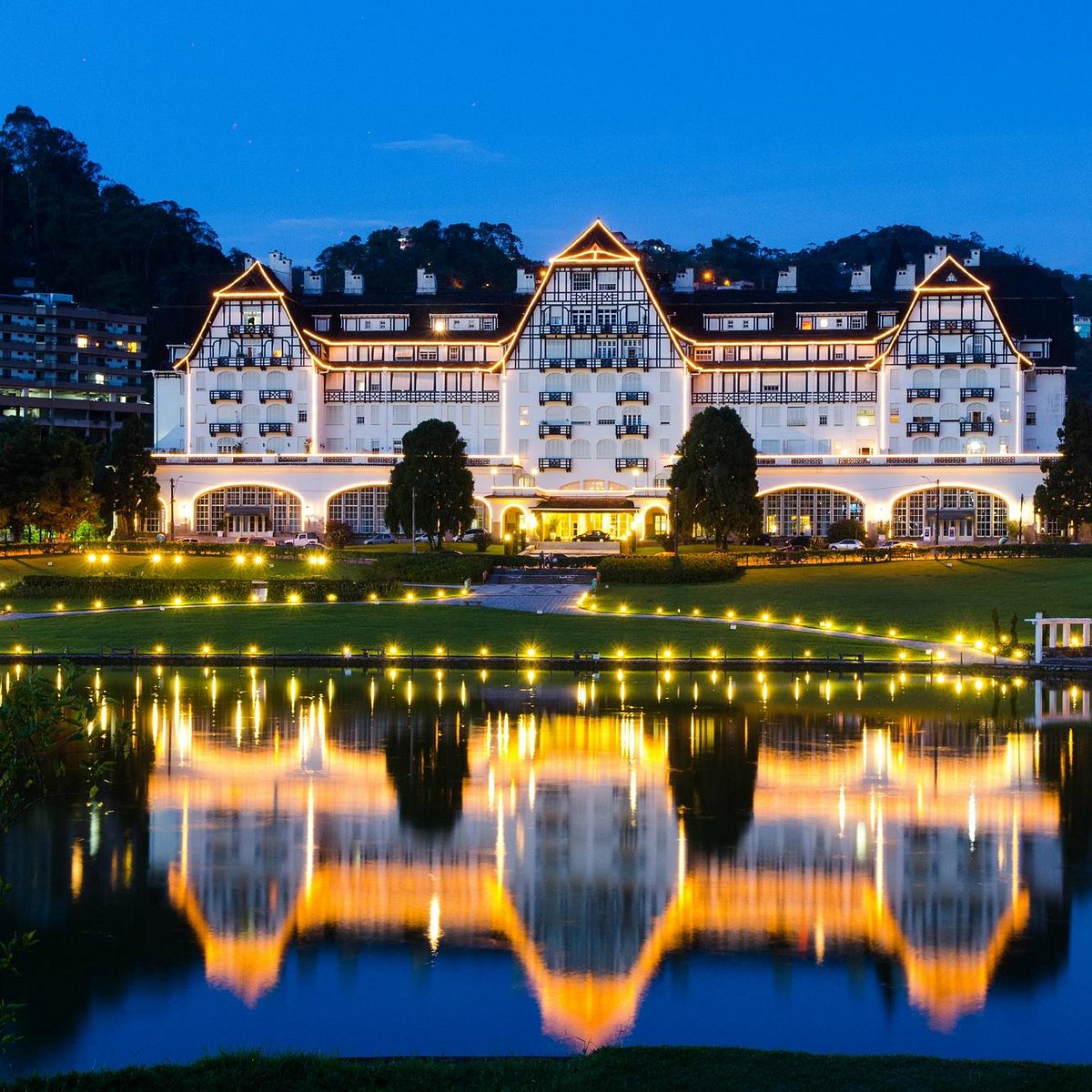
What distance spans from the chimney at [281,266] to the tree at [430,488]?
33876 mm

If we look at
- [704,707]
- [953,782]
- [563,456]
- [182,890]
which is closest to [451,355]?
[563,456]

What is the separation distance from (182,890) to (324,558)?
52.5 metres

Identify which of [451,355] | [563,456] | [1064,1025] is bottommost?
[1064,1025]

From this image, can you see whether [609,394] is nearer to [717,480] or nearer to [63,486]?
[717,480]

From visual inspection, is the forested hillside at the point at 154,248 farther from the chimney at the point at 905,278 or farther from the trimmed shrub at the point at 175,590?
the trimmed shrub at the point at 175,590

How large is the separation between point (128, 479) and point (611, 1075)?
245 ft

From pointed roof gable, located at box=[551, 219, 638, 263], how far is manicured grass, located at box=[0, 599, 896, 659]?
4262 centimetres

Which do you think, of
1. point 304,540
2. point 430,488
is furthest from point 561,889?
point 304,540

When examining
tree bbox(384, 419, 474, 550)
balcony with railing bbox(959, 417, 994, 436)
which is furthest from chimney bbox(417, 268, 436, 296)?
balcony with railing bbox(959, 417, 994, 436)

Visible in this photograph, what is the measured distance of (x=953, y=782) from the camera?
1058 inches

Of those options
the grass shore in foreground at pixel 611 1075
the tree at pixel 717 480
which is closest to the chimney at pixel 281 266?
the tree at pixel 717 480

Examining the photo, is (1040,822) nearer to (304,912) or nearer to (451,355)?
(304,912)

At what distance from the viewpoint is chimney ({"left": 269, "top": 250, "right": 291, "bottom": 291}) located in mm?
104812

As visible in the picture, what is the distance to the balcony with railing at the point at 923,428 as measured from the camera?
94062mm
